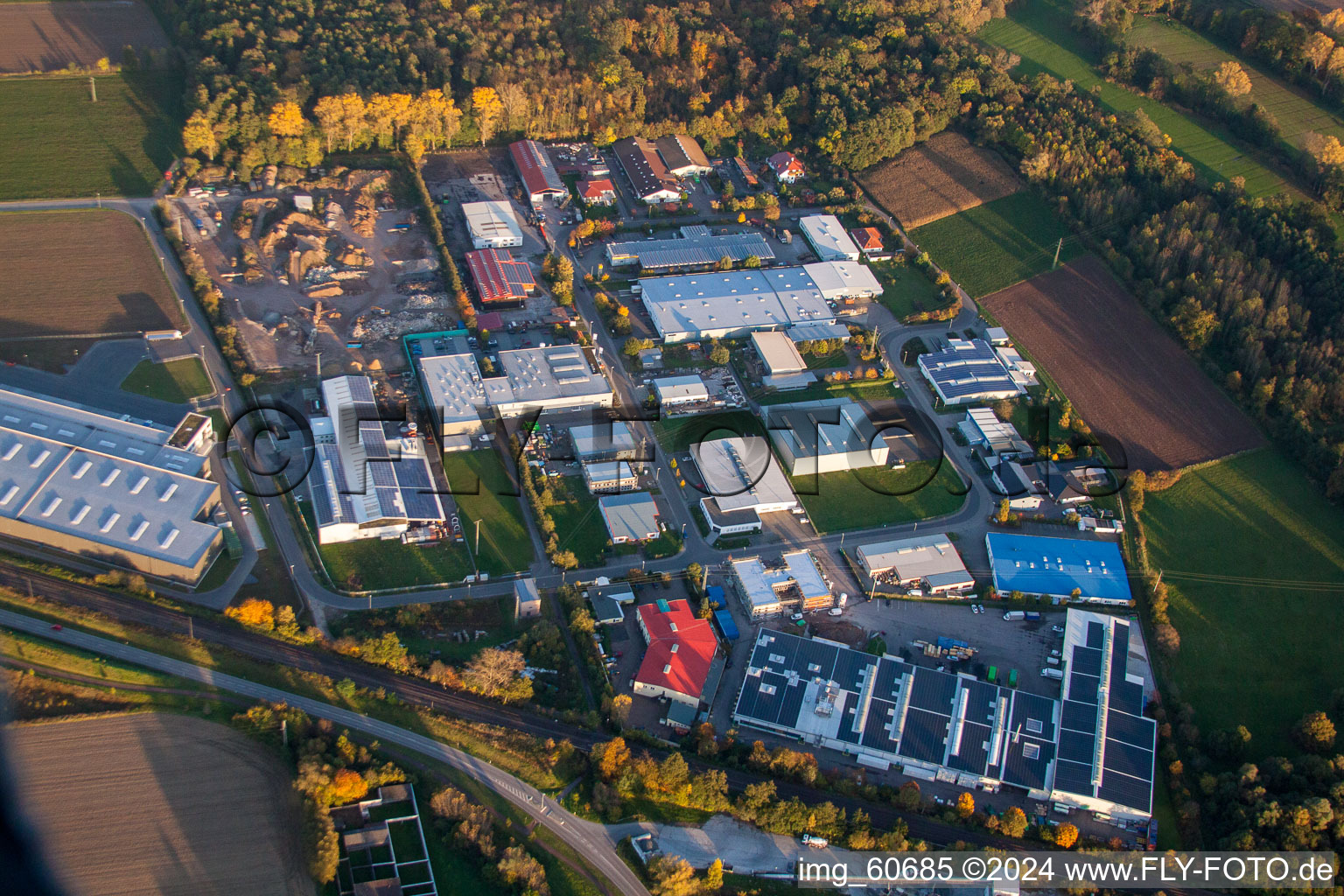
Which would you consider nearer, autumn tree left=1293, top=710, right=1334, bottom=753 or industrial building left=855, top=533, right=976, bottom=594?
autumn tree left=1293, top=710, right=1334, bottom=753

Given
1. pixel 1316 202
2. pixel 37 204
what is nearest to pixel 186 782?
pixel 37 204

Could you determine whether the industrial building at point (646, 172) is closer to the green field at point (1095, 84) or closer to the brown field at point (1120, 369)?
the brown field at point (1120, 369)

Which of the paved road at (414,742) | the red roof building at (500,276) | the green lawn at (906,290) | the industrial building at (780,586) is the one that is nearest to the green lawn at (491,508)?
the paved road at (414,742)

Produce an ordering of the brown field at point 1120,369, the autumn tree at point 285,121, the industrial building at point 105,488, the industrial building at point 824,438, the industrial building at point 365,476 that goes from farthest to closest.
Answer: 1. the autumn tree at point 285,121
2. the brown field at point 1120,369
3. the industrial building at point 824,438
4. the industrial building at point 365,476
5. the industrial building at point 105,488

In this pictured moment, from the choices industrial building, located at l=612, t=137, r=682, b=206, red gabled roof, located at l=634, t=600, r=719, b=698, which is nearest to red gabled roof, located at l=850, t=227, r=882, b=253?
industrial building, located at l=612, t=137, r=682, b=206

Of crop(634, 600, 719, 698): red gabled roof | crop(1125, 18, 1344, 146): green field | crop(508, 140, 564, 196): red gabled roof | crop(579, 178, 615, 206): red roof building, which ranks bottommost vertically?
crop(634, 600, 719, 698): red gabled roof

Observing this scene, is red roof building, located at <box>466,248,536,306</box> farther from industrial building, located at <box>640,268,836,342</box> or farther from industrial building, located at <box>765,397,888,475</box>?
industrial building, located at <box>765,397,888,475</box>

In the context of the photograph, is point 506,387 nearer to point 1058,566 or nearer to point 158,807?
point 158,807
